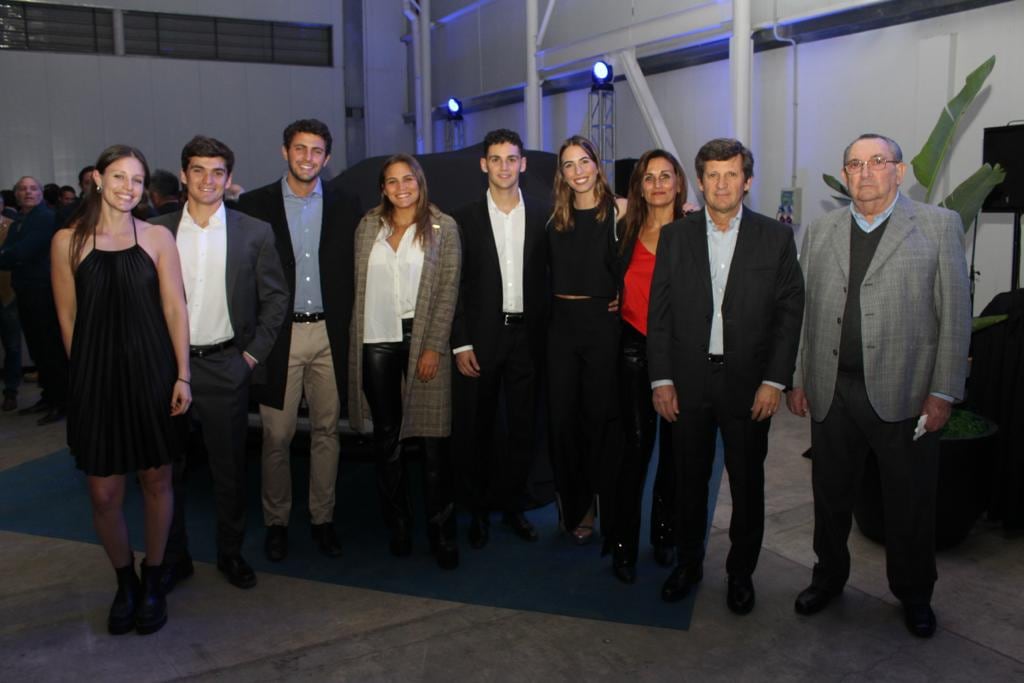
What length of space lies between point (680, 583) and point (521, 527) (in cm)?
88

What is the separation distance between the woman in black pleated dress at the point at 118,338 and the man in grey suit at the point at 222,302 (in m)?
0.19

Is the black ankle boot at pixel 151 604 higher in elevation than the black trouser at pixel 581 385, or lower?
lower

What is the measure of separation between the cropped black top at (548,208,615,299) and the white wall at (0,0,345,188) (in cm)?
941

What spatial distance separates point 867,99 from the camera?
6.55 metres

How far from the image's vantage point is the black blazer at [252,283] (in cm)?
332

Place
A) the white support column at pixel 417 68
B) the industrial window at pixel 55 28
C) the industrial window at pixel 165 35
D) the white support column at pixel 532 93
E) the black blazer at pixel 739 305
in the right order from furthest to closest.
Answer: the white support column at pixel 417 68 < the industrial window at pixel 165 35 < the industrial window at pixel 55 28 < the white support column at pixel 532 93 < the black blazer at pixel 739 305

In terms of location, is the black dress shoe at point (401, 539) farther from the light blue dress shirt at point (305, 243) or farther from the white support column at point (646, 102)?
the white support column at point (646, 102)

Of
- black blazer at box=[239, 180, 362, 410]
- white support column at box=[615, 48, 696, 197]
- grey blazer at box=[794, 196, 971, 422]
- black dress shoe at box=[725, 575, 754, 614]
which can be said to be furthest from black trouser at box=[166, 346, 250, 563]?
white support column at box=[615, 48, 696, 197]

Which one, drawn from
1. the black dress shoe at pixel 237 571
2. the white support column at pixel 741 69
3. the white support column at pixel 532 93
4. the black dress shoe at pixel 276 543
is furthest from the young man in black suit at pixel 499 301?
the white support column at pixel 532 93

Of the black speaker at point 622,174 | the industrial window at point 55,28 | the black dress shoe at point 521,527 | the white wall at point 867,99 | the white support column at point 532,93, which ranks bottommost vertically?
the black dress shoe at point 521,527

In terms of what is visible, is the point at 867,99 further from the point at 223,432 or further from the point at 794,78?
the point at 223,432

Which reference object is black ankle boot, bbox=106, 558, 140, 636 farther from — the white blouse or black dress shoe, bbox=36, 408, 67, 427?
black dress shoe, bbox=36, 408, 67, 427

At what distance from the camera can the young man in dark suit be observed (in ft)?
11.7

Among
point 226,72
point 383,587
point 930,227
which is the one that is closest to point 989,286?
point 930,227
